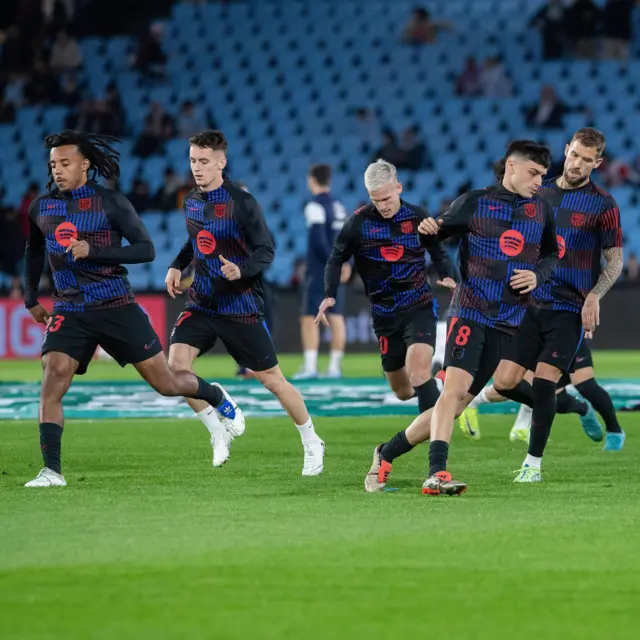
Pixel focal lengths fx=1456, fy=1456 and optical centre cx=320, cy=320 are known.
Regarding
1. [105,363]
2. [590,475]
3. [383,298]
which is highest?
[383,298]

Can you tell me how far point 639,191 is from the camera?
2644cm

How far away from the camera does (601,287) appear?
9250mm

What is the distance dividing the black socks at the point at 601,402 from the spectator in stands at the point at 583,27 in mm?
17840

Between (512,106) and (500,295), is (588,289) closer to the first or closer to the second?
(500,295)

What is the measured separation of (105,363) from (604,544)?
18.0m

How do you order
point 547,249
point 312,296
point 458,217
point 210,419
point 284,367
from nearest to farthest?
1. point 458,217
2. point 547,249
3. point 210,419
4. point 312,296
5. point 284,367

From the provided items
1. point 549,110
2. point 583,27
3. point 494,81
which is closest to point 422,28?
point 494,81

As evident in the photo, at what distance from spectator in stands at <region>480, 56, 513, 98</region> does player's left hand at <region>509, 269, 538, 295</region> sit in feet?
66.4

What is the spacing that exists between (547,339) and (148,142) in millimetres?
19686

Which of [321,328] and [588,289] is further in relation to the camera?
[321,328]

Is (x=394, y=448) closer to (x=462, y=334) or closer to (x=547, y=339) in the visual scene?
(x=462, y=334)

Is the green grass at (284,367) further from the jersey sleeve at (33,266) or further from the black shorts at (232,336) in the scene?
the jersey sleeve at (33,266)

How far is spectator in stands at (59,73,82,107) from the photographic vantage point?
29273 millimetres

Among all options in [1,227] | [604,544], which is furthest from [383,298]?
[1,227]
